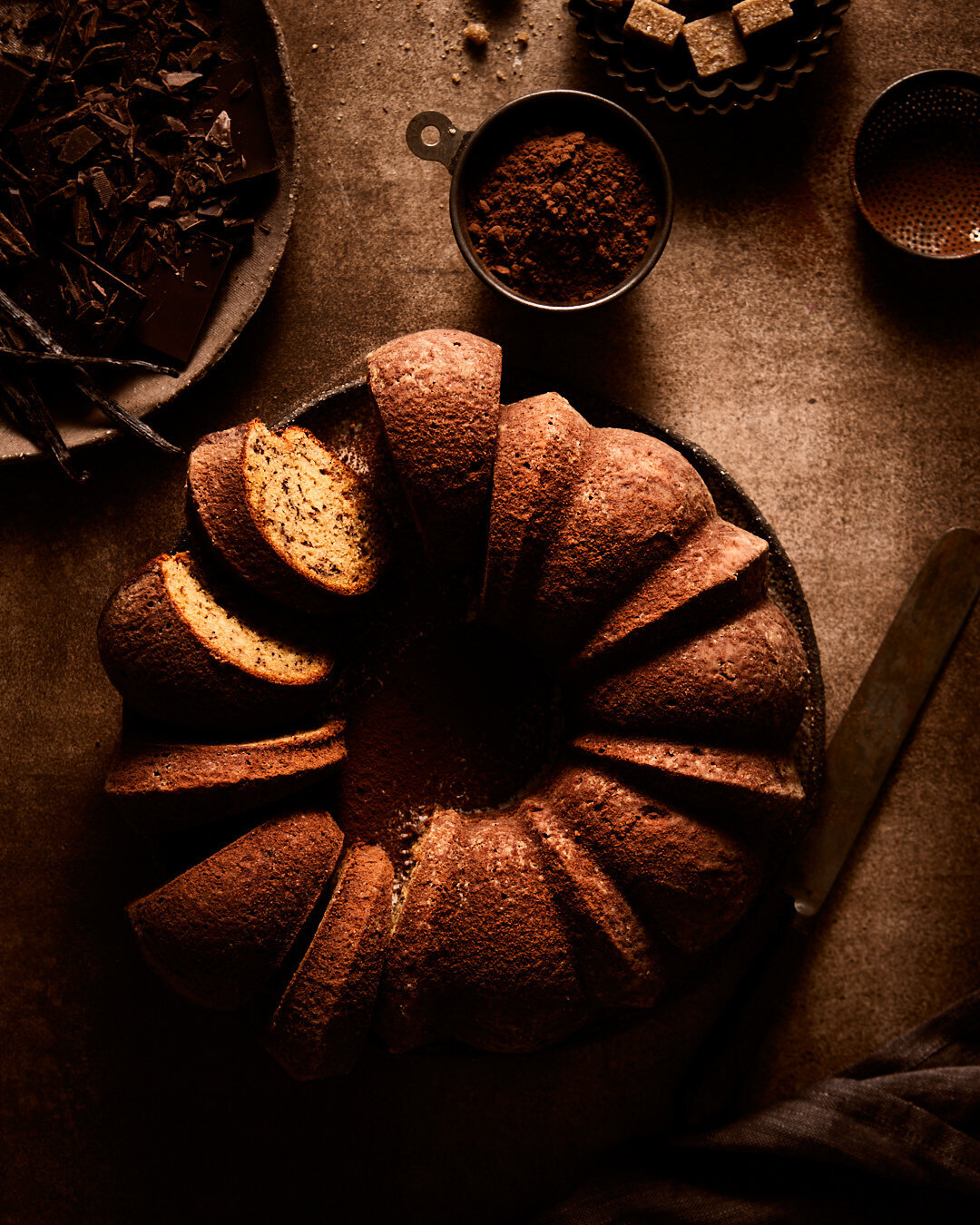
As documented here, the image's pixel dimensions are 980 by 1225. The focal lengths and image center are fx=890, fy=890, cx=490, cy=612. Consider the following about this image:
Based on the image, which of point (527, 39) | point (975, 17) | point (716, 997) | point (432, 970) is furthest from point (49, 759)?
point (975, 17)

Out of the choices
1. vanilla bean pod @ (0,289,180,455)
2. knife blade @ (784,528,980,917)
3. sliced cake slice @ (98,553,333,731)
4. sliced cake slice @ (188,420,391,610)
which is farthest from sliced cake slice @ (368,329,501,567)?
knife blade @ (784,528,980,917)

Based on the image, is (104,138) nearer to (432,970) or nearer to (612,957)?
(432,970)

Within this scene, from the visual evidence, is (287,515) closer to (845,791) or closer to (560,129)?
(560,129)

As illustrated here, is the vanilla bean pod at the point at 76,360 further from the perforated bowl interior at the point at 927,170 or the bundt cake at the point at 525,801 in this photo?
the perforated bowl interior at the point at 927,170

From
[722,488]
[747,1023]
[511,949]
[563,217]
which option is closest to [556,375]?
[563,217]

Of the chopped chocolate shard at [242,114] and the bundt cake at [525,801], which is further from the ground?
the chopped chocolate shard at [242,114]

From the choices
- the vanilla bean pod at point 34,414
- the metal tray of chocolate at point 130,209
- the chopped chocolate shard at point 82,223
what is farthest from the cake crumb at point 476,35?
the vanilla bean pod at point 34,414
